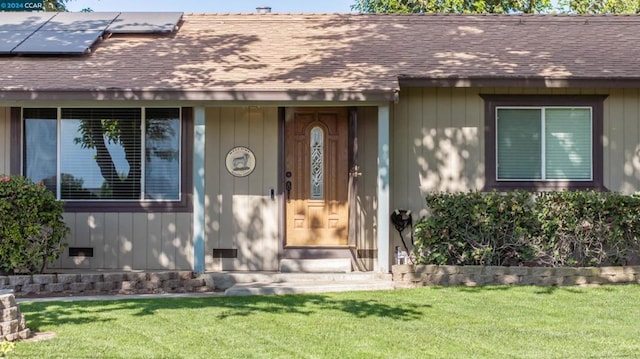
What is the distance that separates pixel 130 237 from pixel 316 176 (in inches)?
109

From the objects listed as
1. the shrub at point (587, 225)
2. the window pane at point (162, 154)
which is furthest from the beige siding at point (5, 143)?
the shrub at point (587, 225)

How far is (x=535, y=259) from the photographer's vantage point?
30.0 ft

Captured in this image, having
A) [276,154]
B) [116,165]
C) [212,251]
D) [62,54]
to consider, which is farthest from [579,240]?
[62,54]

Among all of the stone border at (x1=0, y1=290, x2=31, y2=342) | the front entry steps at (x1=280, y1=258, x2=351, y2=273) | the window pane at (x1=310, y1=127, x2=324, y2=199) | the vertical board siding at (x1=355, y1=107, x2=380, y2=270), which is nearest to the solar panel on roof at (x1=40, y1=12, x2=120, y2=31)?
the window pane at (x1=310, y1=127, x2=324, y2=199)

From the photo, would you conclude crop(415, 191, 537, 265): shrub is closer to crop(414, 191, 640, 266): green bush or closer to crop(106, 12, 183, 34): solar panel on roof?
crop(414, 191, 640, 266): green bush

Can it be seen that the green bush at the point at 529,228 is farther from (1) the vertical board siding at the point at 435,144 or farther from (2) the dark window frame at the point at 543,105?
(1) the vertical board siding at the point at 435,144

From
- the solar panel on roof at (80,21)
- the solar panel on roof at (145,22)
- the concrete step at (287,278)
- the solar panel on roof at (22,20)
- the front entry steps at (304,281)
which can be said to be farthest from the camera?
the solar panel on roof at (22,20)

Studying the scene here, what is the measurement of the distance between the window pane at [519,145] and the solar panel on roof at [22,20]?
7735mm

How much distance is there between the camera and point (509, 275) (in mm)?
8812

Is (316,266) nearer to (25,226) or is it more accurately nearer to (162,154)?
(162,154)

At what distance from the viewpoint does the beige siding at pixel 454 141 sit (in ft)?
32.2

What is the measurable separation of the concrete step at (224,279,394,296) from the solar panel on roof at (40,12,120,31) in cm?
540

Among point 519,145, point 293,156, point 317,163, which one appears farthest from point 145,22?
point 519,145

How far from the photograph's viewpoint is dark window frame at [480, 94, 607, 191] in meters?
9.73
